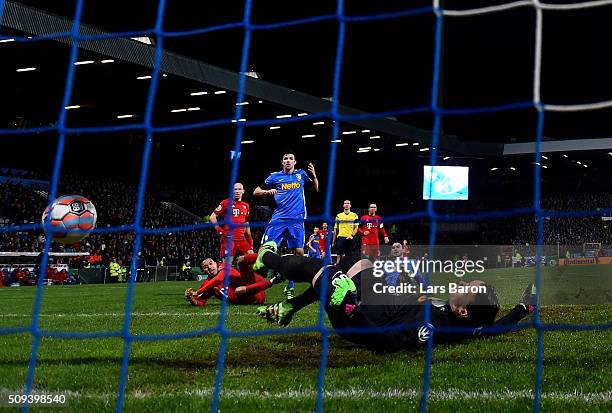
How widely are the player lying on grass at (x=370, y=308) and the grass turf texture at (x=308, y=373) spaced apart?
143 millimetres

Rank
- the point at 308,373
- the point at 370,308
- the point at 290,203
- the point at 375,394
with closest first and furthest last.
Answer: the point at 375,394
the point at 308,373
the point at 370,308
the point at 290,203

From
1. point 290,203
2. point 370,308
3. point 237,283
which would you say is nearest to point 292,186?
point 290,203

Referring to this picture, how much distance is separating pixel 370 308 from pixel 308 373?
0.66m

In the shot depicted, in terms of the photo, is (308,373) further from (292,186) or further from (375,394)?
(292,186)

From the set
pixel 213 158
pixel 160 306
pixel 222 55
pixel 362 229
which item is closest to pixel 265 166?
pixel 213 158

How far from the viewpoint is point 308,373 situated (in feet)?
14.6

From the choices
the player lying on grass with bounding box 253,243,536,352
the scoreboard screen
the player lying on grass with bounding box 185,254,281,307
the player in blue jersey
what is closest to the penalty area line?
the player lying on grass with bounding box 253,243,536,352

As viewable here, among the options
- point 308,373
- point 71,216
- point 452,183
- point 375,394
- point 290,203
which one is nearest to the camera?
point 375,394

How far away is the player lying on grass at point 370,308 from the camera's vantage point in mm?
4664

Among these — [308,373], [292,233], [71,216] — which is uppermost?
Answer: [292,233]

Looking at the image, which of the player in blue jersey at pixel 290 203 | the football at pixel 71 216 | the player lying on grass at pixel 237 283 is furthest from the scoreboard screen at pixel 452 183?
the football at pixel 71 216

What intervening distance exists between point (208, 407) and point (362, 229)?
12.6 m

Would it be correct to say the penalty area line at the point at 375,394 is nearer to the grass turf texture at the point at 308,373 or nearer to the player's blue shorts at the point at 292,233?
the grass turf texture at the point at 308,373

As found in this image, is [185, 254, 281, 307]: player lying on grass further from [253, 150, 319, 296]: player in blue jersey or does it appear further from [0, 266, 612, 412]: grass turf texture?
[0, 266, 612, 412]: grass turf texture
